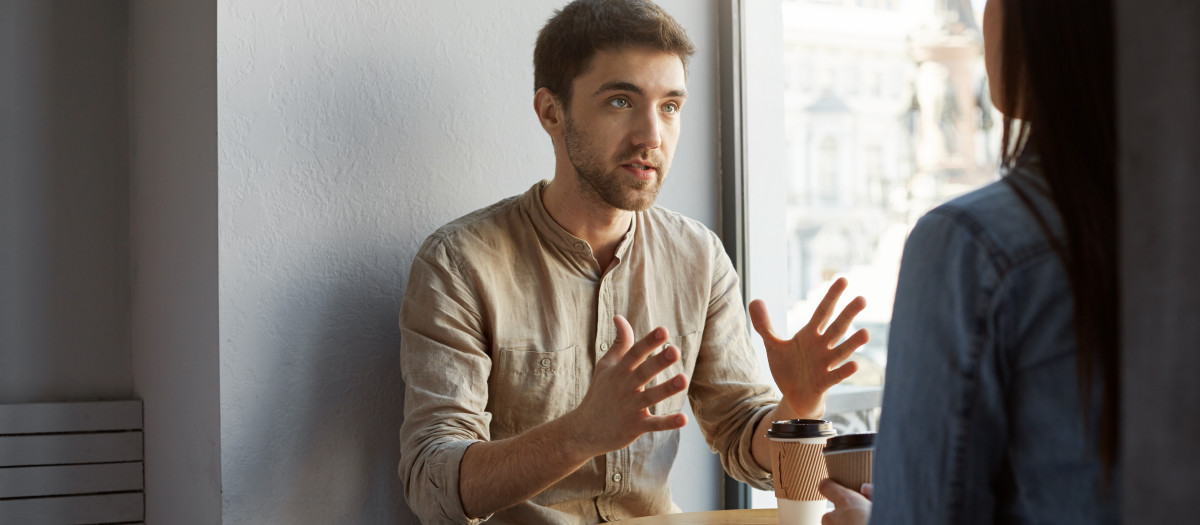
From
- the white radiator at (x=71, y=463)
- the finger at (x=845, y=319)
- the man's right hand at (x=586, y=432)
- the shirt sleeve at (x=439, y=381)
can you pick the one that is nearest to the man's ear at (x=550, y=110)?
the shirt sleeve at (x=439, y=381)

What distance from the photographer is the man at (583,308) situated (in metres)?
1.60

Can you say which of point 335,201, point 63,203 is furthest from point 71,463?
point 335,201

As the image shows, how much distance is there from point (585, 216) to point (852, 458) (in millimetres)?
983

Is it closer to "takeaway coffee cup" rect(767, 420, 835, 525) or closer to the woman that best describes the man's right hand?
"takeaway coffee cup" rect(767, 420, 835, 525)

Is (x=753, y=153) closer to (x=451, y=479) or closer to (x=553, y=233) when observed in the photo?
(x=553, y=233)

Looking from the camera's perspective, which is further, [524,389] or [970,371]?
[524,389]

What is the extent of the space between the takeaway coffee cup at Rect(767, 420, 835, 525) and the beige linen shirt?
21.3 inches

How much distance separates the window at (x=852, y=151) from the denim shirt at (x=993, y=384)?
147 cm

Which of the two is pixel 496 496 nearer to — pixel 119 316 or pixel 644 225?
pixel 644 225

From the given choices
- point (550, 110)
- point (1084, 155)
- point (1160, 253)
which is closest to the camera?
point (1160, 253)

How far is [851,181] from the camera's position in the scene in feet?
10.1

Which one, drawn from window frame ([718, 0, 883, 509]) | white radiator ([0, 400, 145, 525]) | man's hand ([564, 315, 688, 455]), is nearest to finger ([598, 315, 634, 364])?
man's hand ([564, 315, 688, 455])

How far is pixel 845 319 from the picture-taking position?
1.45 meters

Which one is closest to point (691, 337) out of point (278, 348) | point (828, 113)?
point (278, 348)
